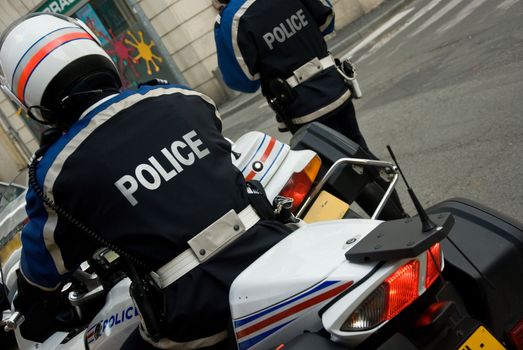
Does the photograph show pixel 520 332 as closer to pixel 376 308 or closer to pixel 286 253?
pixel 376 308

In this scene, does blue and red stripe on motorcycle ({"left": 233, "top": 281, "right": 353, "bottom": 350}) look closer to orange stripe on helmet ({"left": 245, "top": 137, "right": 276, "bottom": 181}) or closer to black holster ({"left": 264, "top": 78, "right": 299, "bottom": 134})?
orange stripe on helmet ({"left": 245, "top": 137, "right": 276, "bottom": 181})

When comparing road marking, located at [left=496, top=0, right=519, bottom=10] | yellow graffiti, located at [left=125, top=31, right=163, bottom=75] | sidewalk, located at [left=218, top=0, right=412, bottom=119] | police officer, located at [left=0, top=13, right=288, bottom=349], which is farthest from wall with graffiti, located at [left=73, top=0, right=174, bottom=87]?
police officer, located at [left=0, top=13, right=288, bottom=349]

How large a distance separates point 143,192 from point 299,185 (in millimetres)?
832

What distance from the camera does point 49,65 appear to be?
Answer: 77.7 inches

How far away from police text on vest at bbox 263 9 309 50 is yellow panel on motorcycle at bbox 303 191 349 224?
4.21 feet

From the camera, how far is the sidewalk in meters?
10.7

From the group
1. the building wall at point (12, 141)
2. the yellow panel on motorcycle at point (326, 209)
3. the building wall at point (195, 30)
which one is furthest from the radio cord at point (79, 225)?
the building wall at point (12, 141)

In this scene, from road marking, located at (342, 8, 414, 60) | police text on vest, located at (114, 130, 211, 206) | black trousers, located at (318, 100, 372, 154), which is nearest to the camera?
police text on vest, located at (114, 130, 211, 206)

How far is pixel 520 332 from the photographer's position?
1.67 metres

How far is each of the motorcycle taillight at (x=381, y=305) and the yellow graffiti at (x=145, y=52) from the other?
41.3ft

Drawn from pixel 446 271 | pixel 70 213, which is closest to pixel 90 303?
pixel 70 213

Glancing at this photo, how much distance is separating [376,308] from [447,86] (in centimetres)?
484

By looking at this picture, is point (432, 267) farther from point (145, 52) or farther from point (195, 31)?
point (145, 52)

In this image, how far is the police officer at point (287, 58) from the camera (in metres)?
3.20
